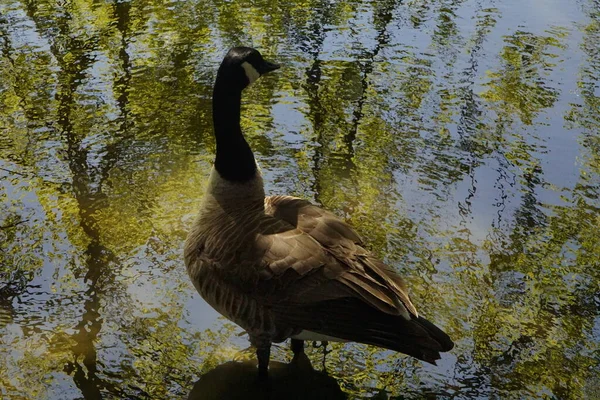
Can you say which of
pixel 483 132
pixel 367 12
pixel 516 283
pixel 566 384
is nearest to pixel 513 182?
pixel 483 132

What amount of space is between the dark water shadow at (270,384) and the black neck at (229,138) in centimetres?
129

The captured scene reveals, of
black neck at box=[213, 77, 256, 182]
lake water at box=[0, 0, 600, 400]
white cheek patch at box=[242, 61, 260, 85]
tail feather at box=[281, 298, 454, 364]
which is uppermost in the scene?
white cheek patch at box=[242, 61, 260, 85]

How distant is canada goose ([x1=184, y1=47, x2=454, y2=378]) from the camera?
3.66m

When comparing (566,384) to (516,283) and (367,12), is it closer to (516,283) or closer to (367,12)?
(516,283)

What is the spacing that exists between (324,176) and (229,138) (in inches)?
72.9

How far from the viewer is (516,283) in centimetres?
491

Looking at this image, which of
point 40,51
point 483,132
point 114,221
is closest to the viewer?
point 114,221

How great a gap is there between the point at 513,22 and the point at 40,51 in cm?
675

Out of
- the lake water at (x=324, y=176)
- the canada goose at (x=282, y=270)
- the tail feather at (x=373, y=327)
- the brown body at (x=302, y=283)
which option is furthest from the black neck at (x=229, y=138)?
the tail feather at (x=373, y=327)

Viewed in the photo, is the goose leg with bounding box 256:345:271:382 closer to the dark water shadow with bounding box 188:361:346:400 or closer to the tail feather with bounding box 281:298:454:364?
the dark water shadow with bounding box 188:361:346:400

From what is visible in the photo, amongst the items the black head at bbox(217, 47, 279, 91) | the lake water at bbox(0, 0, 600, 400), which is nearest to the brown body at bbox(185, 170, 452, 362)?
the lake water at bbox(0, 0, 600, 400)

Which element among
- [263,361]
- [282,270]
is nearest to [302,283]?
[282,270]

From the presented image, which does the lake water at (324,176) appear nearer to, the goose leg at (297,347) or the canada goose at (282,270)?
the goose leg at (297,347)

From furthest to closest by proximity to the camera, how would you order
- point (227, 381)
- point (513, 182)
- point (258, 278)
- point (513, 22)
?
1. point (513, 22)
2. point (513, 182)
3. point (227, 381)
4. point (258, 278)
